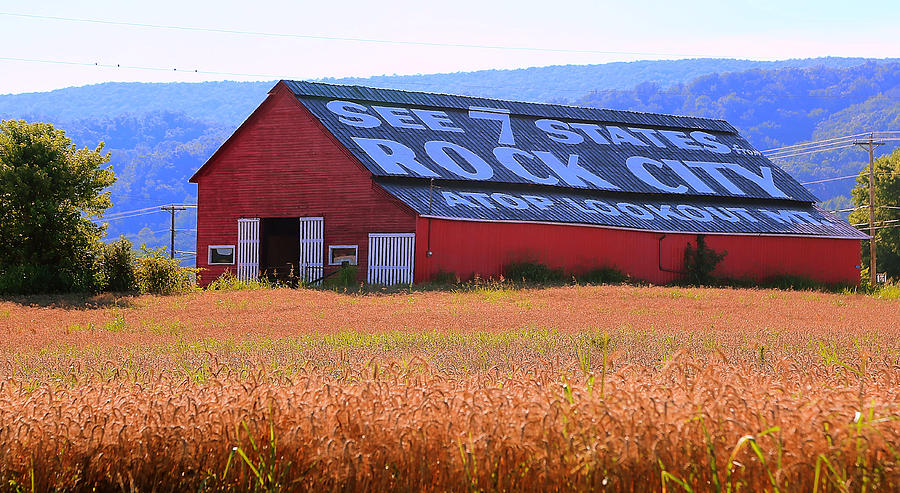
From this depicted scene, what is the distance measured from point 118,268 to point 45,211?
2.84 m

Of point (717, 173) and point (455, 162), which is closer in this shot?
point (455, 162)

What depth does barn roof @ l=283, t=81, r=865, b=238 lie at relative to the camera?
40.1 meters

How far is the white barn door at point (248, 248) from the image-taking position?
4050cm

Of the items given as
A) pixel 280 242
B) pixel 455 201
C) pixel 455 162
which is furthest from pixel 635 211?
pixel 280 242

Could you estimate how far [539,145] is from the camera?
46938 millimetres

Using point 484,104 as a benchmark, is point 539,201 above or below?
below

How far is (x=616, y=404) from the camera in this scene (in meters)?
7.06

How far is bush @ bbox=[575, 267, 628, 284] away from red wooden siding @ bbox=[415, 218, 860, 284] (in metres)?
0.26

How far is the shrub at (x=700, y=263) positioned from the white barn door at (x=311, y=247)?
14348 mm

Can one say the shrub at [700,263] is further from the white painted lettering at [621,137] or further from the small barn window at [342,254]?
the small barn window at [342,254]

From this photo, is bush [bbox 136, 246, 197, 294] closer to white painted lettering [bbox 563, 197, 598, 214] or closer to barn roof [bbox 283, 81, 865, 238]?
barn roof [bbox 283, 81, 865, 238]

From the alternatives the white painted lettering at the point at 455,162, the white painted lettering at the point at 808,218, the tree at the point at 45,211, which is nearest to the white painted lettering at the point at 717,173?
the white painted lettering at the point at 808,218

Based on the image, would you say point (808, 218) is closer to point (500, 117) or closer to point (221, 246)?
point (500, 117)

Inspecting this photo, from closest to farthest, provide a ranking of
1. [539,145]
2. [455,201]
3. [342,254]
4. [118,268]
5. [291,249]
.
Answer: [118,268] < [342,254] < [455,201] < [291,249] < [539,145]
